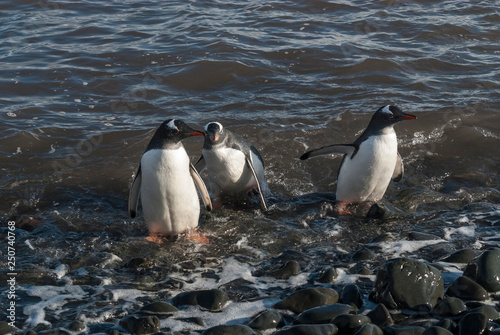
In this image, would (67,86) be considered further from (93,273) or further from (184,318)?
(184,318)

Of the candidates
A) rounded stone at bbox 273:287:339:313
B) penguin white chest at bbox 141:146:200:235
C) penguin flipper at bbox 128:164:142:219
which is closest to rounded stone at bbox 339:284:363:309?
rounded stone at bbox 273:287:339:313

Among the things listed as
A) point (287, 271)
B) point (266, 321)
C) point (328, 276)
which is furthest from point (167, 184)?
point (266, 321)

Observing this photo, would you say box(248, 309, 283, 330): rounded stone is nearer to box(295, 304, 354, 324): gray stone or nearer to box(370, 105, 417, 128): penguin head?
box(295, 304, 354, 324): gray stone

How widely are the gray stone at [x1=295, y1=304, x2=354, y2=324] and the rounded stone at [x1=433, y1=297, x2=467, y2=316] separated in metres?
0.62

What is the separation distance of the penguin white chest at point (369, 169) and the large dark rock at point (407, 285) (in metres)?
2.30

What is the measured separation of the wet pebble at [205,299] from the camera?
486 centimetres

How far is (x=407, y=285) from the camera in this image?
4766 mm

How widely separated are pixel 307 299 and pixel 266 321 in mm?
394

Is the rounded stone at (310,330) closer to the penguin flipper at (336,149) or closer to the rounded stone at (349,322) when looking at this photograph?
the rounded stone at (349,322)

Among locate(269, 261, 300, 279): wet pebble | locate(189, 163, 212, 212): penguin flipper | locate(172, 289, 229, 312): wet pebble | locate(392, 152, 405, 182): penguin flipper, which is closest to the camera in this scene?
locate(172, 289, 229, 312): wet pebble

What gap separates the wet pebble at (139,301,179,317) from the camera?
4770mm

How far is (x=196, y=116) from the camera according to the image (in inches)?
380

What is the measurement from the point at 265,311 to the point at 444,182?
4.06 metres

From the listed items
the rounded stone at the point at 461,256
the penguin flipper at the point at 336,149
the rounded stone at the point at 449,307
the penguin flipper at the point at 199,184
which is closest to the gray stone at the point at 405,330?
the rounded stone at the point at 449,307
